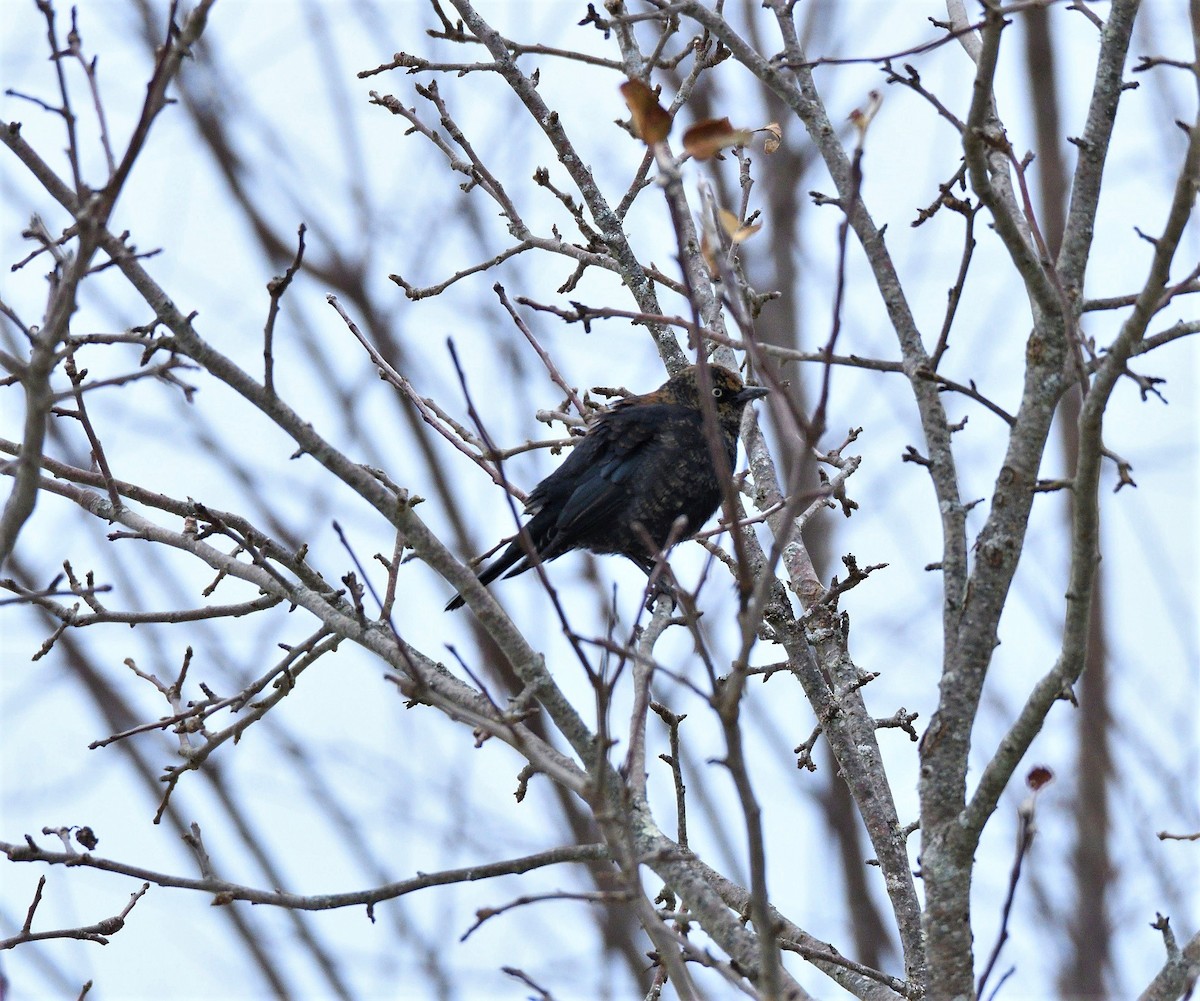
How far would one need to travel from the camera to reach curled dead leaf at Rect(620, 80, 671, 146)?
1.96 meters

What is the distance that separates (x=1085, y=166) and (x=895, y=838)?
70.2 inches

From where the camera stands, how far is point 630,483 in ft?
17.2

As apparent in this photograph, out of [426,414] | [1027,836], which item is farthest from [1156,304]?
[426,414]

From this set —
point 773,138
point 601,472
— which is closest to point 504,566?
point 601,472

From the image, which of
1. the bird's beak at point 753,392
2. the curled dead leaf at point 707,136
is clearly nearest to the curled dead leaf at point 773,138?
the bird's beak at point 753,392

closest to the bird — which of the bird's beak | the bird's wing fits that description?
the bird's wing

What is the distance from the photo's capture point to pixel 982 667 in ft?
8.43

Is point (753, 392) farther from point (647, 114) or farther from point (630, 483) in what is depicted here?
point (647, 114)

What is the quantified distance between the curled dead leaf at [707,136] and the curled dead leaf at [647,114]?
5 cm

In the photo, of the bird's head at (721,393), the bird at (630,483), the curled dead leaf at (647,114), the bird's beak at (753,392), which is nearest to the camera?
the curled dead leaf at (647,114)

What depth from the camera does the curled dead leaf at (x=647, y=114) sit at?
→ 1958 mm

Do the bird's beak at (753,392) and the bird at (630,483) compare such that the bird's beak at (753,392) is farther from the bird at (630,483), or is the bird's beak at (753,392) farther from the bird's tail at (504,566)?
the bird's tail at (504,566)

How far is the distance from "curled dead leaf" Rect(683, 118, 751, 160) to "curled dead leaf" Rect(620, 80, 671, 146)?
0.18 ft

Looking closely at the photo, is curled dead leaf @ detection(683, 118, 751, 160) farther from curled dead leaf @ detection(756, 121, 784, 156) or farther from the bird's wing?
the bird's wing
